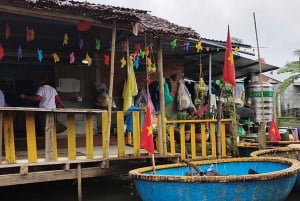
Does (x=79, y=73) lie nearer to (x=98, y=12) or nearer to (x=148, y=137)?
(x=98, y=12)

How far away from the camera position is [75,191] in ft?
30.6

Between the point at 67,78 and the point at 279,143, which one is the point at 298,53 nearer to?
the point at 279,143

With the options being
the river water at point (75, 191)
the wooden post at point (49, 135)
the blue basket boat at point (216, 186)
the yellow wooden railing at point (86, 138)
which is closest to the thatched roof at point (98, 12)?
the yellow wooden railing at point (86, 138)

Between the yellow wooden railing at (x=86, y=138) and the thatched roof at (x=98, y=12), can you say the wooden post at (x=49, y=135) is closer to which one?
the yellow wooden railing at (x=86, y=138)

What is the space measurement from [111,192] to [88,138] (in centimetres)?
188

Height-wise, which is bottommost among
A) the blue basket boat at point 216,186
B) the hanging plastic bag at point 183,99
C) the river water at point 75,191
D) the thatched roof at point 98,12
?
the river water at point 75,191

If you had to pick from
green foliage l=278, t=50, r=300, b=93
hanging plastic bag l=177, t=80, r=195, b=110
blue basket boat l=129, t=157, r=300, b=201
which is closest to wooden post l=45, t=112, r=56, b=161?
blue basket boat l=129, t=157, r=300, b=201

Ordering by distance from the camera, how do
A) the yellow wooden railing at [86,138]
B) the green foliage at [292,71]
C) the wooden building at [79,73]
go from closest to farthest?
1. the yellow wooden railing at [86,138]
2. the wooden building at [79,73]
3. the green foliage at [292,71]

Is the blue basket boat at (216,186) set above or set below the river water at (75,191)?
above

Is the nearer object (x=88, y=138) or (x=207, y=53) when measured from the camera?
(x=88, y=138)

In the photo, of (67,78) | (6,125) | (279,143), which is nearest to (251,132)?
(279,143)

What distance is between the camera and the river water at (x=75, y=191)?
8.49m

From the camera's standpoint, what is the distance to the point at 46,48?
10.3 meters

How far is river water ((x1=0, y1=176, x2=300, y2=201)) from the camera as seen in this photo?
8492 millimetres
